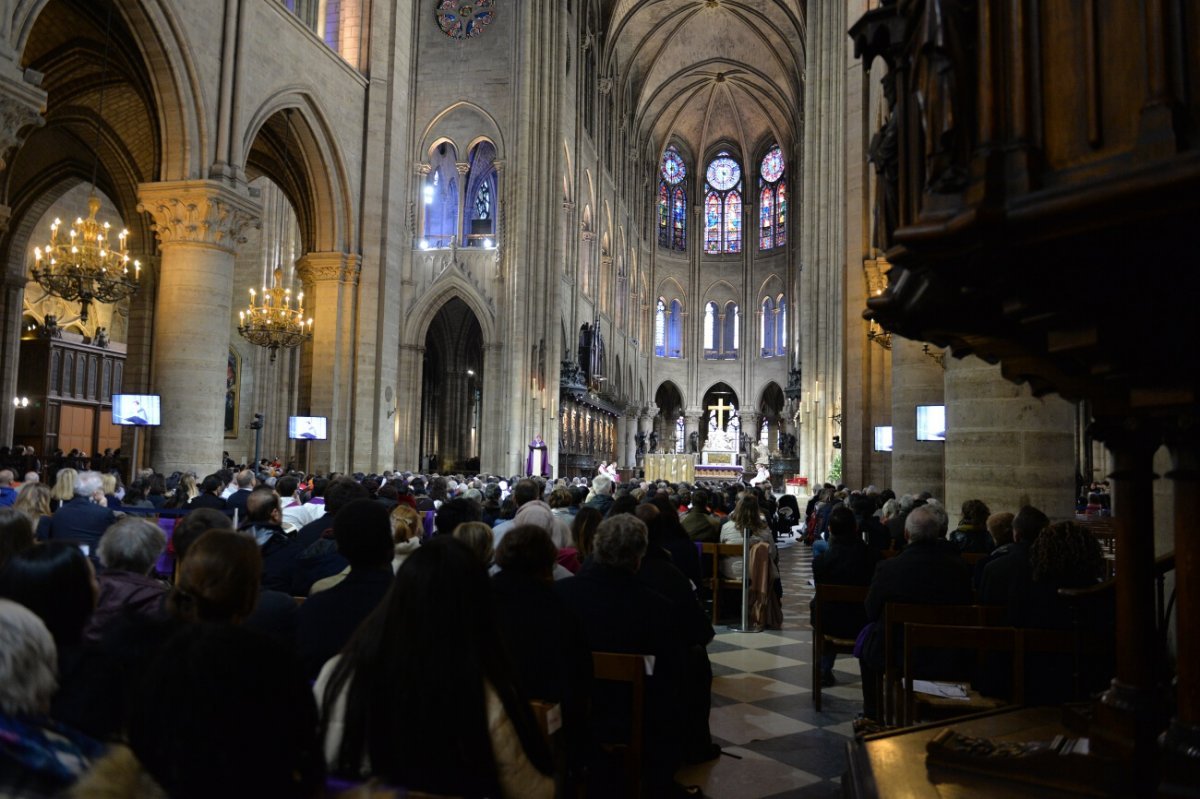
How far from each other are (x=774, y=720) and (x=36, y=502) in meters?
4.72

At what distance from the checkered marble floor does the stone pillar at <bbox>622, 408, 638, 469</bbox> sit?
37009 millimetres

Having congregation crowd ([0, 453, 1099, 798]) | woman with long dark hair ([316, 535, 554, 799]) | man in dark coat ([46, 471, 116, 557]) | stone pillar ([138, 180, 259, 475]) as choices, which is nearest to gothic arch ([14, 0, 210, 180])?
stone pillar ([138, 180, 259, 475])

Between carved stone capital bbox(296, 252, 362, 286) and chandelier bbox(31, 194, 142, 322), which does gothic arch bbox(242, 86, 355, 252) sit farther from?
chandelier bbox(31, 194, 142, 322)

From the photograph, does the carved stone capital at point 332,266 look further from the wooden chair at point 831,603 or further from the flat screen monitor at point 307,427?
the wooden chair at point 831,603

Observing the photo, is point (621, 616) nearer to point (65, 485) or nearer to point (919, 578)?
point (919, 578)

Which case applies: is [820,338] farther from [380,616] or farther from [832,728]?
[380,616]

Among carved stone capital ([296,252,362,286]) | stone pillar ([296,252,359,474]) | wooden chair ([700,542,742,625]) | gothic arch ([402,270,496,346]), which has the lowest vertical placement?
wooden chair ([700,542,742,625])

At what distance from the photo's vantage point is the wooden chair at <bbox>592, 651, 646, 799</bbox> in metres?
3.19

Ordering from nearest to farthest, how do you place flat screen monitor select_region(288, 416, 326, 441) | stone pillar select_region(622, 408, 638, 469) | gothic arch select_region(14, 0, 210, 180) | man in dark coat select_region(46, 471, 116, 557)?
man in dark coat select_region(46, 471, 116, 557) → gothic arch select_region(14, 0, 210, 180) → flat screen monitor select_region(288, 416, 326, 441) → stone pillar select_region(622, 408, 638, 469)

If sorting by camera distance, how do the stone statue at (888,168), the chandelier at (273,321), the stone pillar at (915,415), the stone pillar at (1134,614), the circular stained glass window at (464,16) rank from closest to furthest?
the stone statue at (888,168), the stone pillar at (1134,614), the stone pillar at (915,415), the chandelier at (273,321), the circular stained glass window at (464,16)

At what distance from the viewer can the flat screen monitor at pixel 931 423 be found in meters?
10.1

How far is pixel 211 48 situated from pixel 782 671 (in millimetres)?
11568

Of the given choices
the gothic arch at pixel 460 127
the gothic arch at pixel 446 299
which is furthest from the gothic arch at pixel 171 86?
the gothic arch at pixel 460 127

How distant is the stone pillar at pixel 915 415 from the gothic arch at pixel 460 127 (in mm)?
19065
